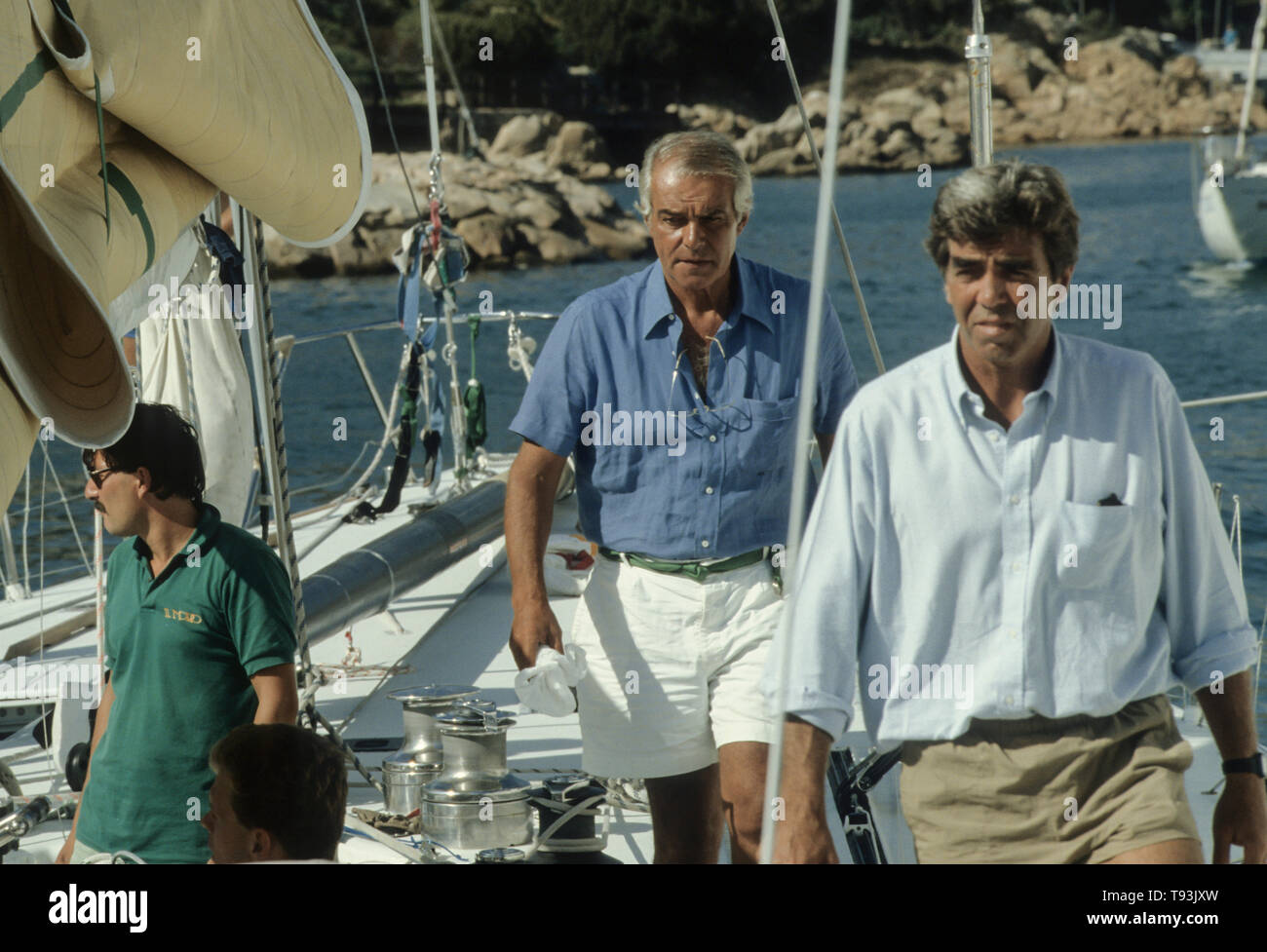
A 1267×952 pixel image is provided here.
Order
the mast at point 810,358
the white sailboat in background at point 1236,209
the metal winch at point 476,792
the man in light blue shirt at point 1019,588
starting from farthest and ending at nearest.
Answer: the white sailboat in background at point 1236,209 < the metal winch at point 476,792 < the man in light blue shirt at point 1019,588 < the mast at point 810,358

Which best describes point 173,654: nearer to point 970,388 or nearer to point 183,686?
point 183,686

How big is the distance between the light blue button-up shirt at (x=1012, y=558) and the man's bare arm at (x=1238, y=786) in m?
0.04

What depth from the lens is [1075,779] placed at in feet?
6.54

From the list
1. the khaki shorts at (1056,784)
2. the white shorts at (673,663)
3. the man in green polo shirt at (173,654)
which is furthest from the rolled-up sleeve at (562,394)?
the khaki shorts at (1056,784)

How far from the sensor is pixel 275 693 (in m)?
2.51

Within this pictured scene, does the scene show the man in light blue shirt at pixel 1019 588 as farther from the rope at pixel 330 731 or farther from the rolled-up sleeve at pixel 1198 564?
the rope at pixel 330 731

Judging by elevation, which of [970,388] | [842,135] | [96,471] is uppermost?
[842,135]

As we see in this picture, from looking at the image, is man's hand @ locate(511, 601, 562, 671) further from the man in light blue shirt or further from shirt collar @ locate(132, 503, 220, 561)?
the man in light blue shirt

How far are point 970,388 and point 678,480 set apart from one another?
80 cm

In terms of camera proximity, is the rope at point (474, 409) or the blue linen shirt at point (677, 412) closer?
the blue linen shirt at point (677, 412)

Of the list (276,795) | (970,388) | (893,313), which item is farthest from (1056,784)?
(893,313)

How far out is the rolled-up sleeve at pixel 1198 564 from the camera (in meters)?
2.01

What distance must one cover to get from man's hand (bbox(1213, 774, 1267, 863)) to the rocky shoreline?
32820mm
